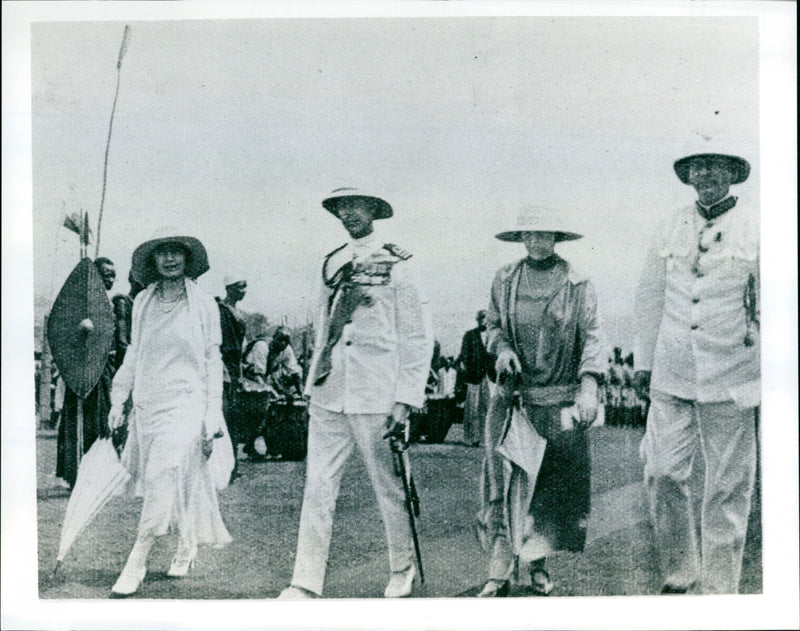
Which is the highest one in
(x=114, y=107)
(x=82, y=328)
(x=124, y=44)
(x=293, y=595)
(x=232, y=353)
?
(x=124, y=44)

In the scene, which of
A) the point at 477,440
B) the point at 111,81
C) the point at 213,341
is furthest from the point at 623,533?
the point at 111,81

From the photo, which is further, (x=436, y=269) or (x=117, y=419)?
(x=117, y=419)

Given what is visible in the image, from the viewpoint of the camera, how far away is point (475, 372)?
4.92 metres

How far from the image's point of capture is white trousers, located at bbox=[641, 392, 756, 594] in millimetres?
4953

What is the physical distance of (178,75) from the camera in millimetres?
4953

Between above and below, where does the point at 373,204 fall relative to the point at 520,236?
above

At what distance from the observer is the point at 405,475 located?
16.2 ft

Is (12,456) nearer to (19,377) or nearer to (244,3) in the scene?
(19,377)

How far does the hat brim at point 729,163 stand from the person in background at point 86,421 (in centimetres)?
296

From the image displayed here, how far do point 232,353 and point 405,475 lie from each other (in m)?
1.09

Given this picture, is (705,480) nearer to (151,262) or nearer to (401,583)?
(401,583)

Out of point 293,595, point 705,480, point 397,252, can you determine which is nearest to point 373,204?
point 397,252

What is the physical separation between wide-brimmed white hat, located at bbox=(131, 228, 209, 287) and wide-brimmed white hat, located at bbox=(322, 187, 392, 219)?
69cm

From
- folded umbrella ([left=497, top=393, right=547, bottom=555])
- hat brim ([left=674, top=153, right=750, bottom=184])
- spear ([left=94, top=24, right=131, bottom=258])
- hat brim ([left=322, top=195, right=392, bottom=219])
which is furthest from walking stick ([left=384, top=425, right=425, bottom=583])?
hat brim ([left=674, top=153, right=750, bottom=184])
